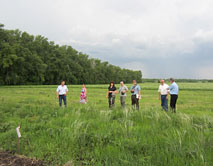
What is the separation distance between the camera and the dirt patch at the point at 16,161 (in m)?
3.74

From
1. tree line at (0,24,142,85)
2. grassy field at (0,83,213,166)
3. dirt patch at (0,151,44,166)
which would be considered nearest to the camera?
grassy field at (0,83,213,166)

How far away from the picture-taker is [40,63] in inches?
2124

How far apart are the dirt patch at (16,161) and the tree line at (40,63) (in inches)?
1653

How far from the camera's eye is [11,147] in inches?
177

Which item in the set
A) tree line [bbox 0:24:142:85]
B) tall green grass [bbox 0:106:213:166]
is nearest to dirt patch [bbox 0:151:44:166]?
tall green grass [bbox 0:106:213:166]

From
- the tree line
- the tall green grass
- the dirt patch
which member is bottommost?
the dirt patch

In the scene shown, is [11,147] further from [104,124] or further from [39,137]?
[104,124]

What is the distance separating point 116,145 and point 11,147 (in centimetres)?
293

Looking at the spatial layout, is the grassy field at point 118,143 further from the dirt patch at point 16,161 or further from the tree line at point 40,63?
the tree line at point 40,63

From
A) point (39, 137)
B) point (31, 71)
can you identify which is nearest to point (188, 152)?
point (39, 137)

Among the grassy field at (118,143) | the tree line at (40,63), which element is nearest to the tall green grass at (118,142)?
the grassy field at (118,143)

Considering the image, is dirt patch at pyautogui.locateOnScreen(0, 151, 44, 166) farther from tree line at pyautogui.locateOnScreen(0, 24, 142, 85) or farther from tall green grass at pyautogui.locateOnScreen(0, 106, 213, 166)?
tree line at pyautogui.locateOnScreen(0, 24, 142, 85)

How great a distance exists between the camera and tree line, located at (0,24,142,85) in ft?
144

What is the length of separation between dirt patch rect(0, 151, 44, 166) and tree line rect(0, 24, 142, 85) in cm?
4200
